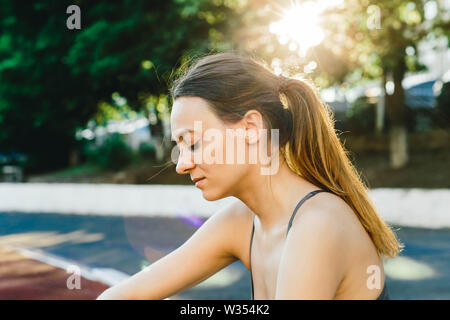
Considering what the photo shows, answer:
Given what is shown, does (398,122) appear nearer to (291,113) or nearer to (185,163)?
(291,113)

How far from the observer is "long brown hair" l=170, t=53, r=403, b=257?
160cm

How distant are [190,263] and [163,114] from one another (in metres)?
24.1

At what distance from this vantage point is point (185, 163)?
162 cm

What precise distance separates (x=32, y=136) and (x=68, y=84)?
1015cm

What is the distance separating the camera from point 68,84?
68.1ft

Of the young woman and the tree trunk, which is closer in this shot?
the young woman

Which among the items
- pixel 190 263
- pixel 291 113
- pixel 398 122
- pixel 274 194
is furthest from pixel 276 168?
pixel 398 122

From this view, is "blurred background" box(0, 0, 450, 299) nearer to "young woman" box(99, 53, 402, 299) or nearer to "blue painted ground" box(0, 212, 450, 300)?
"blue painted ground" box(0, 212, 450, 300)

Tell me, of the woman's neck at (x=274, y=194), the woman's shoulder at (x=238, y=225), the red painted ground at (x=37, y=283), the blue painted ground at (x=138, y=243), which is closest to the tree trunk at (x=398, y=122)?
the blue painted ground at (x=138, y=243)

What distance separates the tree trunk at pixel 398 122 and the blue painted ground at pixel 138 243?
728 centimetres

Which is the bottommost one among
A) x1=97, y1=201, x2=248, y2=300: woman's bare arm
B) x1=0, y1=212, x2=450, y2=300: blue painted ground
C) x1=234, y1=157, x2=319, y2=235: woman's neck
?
x1=0, y1=212, x2=450, y2=300: blue painted ground

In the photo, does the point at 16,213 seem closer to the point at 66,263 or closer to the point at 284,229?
the point at 66,263

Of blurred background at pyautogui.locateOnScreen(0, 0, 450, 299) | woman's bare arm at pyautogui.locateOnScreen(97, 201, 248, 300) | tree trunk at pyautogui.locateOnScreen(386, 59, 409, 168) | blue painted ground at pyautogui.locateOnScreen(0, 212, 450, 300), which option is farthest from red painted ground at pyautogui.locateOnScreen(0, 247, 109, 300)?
tree trunk at pyautogui.locateOnScreen(386, 59, 409, 168)

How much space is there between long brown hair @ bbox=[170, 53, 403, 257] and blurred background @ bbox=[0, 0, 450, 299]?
0.90 feet
